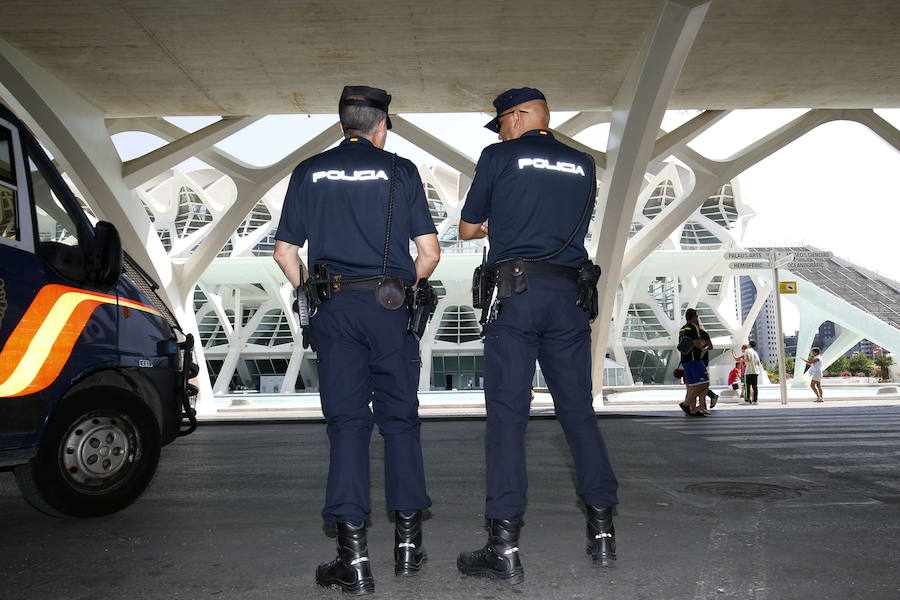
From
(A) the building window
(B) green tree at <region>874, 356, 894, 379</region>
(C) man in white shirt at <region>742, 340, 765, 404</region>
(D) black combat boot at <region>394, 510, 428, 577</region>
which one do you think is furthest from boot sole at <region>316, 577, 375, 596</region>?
(B) green tree at <region>874, 356, 894, 379</region>

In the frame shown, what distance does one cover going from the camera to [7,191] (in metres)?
3.87

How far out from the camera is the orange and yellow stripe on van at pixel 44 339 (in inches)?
145

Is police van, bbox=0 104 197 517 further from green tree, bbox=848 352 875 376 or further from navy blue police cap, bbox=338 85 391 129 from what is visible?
green tree, bbox=848 352 875 376

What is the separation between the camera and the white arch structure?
14.4 metres

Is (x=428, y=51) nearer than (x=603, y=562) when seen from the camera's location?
No

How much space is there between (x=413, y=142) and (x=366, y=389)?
18.1m

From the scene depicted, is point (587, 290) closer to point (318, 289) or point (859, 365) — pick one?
point (318, 289)

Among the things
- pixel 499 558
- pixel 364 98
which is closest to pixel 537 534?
pixel 499 558

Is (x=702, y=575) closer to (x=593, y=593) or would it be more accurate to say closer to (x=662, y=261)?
(x=593, y=593)

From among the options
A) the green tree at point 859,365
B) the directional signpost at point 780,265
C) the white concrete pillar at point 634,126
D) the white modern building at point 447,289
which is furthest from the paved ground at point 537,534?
the green tree at point 859,365

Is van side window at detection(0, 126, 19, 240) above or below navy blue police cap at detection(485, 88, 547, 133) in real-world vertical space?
below

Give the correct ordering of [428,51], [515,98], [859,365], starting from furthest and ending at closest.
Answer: [859,365] → [428,51] → [515,98]

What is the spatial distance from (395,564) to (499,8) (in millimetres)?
10844

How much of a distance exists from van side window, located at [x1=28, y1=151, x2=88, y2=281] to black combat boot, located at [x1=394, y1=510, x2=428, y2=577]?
2292mm
